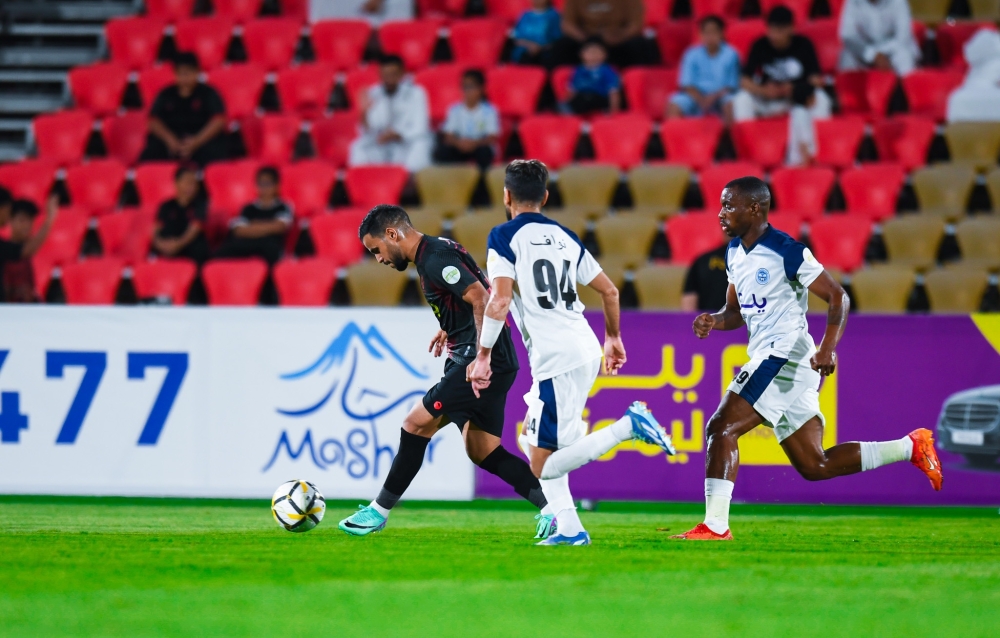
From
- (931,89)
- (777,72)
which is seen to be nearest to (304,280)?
(777,72)

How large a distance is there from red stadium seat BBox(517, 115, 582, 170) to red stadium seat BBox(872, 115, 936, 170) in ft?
10.2

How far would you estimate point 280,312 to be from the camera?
945cm

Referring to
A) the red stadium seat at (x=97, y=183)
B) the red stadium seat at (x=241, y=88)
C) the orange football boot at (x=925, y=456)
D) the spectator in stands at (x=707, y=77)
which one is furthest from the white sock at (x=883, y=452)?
the red stadium seat at (x=97, y=183)

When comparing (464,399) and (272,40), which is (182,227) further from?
(464,399)

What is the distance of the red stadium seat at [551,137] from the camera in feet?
43.2

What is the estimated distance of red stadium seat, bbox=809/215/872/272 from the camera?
39.3ft

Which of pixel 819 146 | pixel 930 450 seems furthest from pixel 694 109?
pixel 930 450

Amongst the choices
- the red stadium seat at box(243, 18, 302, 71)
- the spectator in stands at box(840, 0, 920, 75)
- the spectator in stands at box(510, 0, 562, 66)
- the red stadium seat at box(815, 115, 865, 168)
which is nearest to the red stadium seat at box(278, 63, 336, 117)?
the red stadium seat at box(243, 18, 302, 71)

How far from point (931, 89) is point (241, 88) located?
7.57 m

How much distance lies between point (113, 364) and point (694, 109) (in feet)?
22.1

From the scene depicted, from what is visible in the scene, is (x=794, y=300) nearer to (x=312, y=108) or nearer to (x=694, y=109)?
(x=694, y=109)

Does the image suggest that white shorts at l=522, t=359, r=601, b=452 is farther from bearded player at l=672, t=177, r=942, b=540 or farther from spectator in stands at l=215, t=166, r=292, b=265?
spectator in stands at l=215, t=166, r=292, b=265

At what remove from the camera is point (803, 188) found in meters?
12.5

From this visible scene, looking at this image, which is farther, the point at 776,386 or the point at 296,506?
the point at 296,506
